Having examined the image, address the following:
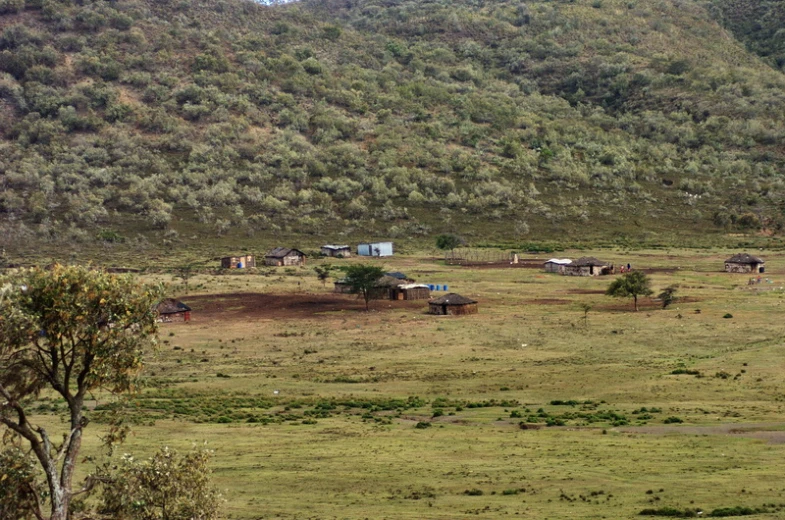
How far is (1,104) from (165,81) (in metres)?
25.1

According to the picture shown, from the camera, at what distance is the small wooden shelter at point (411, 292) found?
77.6 meters

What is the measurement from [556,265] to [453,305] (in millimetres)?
27036

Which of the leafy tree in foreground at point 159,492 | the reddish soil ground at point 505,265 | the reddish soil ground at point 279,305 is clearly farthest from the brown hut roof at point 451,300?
the leafy tree in foreground at point 159,492

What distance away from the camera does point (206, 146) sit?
152250mm

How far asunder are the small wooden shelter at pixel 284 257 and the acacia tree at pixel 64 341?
Answer: 7927 cm

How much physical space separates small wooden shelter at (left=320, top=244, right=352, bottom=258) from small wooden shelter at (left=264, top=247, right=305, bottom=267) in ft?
18.7

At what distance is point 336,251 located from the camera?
10725 cm

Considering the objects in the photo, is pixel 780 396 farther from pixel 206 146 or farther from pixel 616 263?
pixel 206 146

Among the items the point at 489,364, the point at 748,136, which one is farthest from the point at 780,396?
the point at 748,136

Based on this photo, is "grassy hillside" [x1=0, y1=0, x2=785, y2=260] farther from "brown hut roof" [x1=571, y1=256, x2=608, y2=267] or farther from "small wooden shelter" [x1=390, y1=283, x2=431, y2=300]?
"small wooden shelter" [x1=390, y1=283, x2=431, y2=300]

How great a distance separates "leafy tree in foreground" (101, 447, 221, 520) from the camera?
1991 centimetres

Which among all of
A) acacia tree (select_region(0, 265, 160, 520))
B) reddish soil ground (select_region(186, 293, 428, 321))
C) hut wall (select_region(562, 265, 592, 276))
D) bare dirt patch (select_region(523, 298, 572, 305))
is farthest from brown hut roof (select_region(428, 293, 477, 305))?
acacia tree (select_region(0, 265, 160, 520))

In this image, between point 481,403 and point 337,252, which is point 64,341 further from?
point 337,252

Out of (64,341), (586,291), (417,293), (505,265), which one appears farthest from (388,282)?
(64,341)
